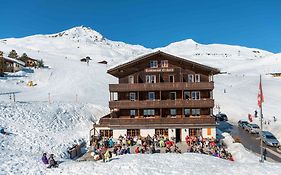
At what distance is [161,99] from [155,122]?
3683 mm

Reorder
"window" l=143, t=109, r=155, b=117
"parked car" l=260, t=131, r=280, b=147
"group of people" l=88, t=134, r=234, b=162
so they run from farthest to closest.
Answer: "window" l=143, t=109, r=155, b=117 < "parked car" l=260, t=131, r=280, b=147 < "group of people" l=88, t=134, r=234, b=162

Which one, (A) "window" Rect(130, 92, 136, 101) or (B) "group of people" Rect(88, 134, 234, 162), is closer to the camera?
(B) "group of people" Rect(88, 134, 234, 162)

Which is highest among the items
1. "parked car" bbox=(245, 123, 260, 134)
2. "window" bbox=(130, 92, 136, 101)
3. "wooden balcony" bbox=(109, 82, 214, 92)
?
"wooden balcony" bbox=(109, 82, 214, 92)

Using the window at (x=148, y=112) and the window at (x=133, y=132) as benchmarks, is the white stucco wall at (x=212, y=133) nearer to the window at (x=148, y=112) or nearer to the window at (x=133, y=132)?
the window at (x=148, y=112)

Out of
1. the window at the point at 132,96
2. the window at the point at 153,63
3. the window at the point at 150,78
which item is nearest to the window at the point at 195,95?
the window at the point at 150,78

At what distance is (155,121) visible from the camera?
→ 38.2m

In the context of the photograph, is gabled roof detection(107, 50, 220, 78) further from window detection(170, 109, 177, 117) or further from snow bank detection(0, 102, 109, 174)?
snow bank detection(0, 102, 109, 174)

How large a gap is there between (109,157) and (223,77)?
268ft

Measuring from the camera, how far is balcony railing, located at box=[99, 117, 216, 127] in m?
37.8

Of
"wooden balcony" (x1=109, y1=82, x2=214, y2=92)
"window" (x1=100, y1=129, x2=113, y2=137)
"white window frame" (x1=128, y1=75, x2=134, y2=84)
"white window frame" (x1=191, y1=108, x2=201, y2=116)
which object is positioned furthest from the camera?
"white window frame" (x1=128, y1=75, x2=134, y2=84)

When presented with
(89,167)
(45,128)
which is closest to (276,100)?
(45,128)

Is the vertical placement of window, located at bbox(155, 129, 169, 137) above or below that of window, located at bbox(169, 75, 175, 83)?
below

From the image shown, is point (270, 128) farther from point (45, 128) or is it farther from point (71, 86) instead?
point (71, 86)

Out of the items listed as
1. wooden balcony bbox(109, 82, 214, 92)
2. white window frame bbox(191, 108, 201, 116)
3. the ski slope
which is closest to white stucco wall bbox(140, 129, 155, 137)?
wooden balcony bbox(109, 82, 214, 92)
